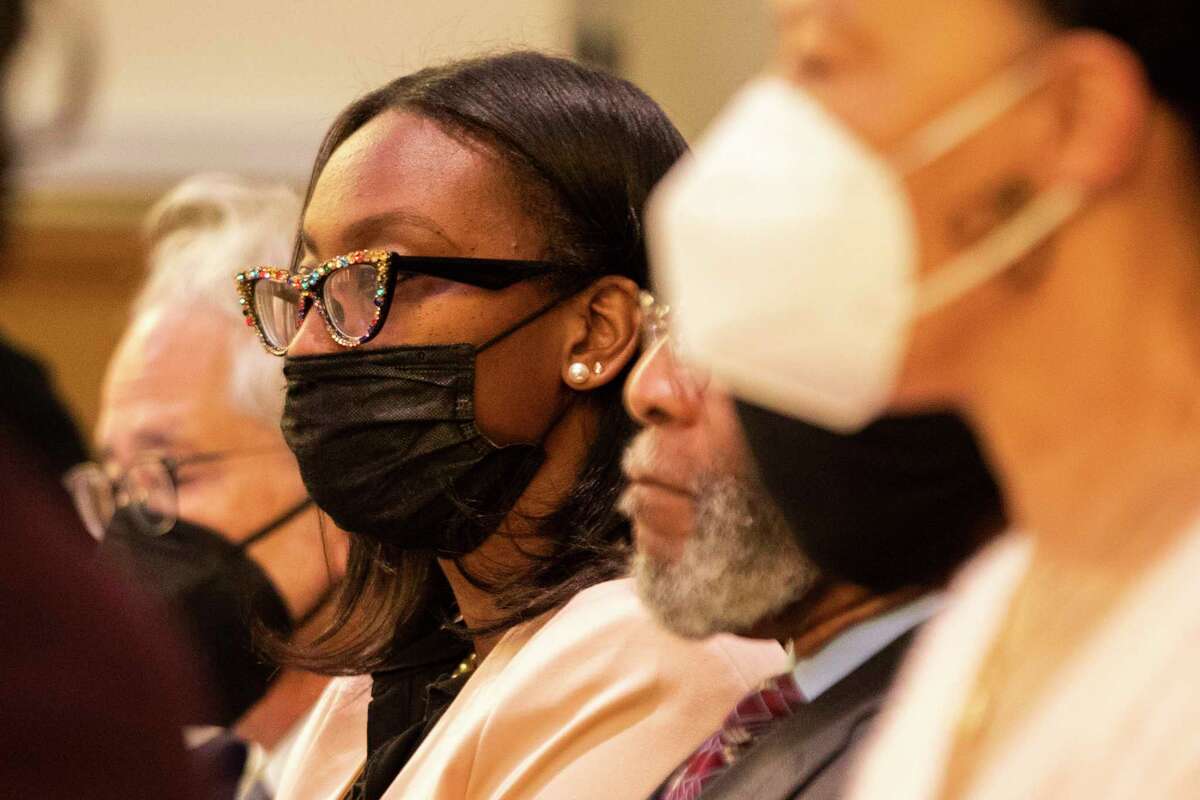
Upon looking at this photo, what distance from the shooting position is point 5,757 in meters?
1.03

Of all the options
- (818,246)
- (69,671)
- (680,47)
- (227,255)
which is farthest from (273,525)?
(680,47)

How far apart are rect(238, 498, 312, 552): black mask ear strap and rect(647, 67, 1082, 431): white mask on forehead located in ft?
7.13

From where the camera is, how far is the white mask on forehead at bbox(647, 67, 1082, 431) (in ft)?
3.00

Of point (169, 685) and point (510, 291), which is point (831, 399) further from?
point (510, 291)

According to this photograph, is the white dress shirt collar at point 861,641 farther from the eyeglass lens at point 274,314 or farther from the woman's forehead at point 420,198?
the eyeglass lens at point 274,314

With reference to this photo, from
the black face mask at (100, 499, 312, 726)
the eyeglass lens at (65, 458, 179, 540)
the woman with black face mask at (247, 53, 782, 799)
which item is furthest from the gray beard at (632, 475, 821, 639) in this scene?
the eyeglass lens at (65, 458, 179, 540)

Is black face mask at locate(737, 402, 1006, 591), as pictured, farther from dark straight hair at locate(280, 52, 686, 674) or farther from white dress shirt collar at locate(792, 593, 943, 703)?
dark straight hair at locate(280, 52, 686, 674)

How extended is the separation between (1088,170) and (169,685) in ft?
2.07

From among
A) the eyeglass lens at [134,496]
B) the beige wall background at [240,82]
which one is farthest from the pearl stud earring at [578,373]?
the beige wall background at [240,82]

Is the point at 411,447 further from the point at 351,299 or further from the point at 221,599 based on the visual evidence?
the point at 221,599

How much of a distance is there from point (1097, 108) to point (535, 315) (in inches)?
51.1

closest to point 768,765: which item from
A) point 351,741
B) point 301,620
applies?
point 351,741

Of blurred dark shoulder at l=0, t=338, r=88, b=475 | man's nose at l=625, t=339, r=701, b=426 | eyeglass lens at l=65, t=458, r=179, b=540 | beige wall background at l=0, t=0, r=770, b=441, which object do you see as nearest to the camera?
man's nose at l=625, t=339, r=701, b=426

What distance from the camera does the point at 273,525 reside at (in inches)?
121
